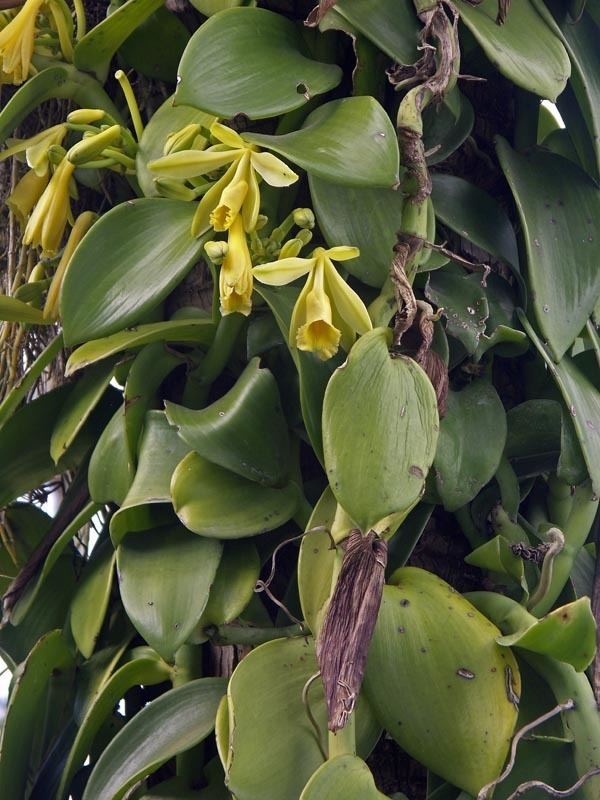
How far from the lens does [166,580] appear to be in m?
0.57

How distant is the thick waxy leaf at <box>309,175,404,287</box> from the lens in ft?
1.86

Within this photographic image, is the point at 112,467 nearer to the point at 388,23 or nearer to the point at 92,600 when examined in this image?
the point at 92,600

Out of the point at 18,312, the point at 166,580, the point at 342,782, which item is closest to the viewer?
the point at 342,782

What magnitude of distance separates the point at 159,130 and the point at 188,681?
348mm

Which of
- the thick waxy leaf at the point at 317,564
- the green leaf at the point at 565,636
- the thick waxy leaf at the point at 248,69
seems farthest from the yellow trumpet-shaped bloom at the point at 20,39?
the green leaf at the point at 565,636

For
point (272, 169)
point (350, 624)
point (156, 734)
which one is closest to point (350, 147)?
point (272, 169)

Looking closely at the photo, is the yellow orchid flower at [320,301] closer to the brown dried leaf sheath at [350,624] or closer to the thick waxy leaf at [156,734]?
the brown dried leaf sheath at [350,624]

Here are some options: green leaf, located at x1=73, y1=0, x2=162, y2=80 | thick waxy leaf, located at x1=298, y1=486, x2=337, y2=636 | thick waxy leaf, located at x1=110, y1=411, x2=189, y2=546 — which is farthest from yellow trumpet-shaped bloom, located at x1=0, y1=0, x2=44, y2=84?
thick waxy leaf, located at x1=298, y1=486, x2=337, y2=636

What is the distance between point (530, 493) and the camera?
0.67 m

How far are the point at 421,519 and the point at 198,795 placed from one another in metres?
0.21

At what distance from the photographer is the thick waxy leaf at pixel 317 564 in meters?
0.53

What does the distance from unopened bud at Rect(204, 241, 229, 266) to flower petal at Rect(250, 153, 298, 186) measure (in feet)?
0.14

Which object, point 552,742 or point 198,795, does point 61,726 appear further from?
point 552,742

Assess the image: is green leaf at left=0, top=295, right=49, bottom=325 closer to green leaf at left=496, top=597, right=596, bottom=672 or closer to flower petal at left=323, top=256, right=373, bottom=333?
flower petal at left=323, top=256, right=373, bottom=333
